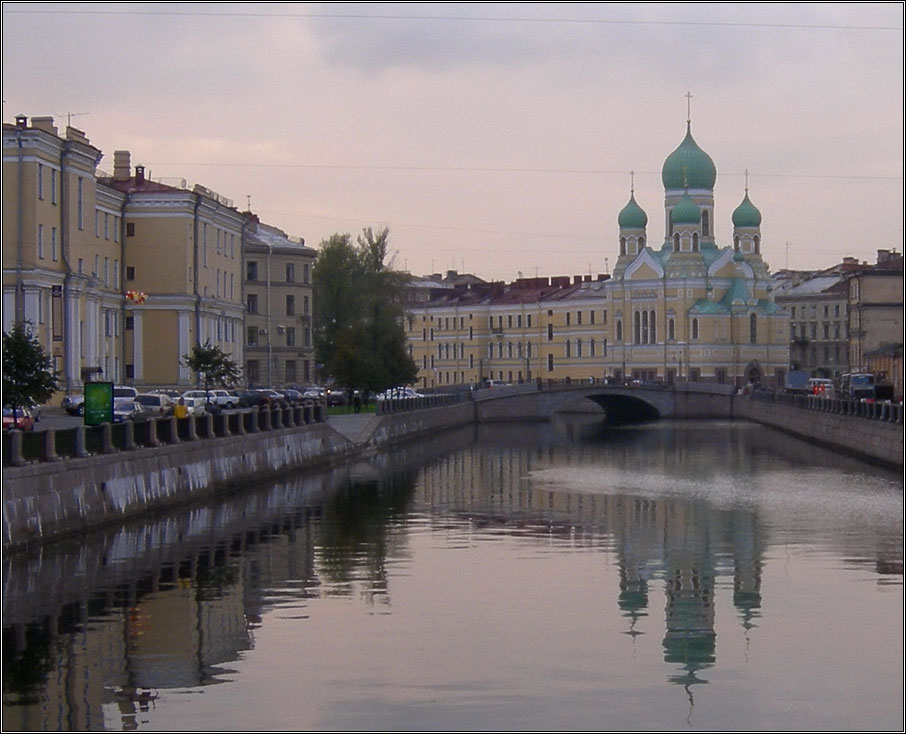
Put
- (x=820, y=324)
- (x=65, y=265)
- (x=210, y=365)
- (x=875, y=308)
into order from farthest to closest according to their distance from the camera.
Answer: (x=820, y=324)
(x=875, y=308)
(x=210, y=365)
(x=65, y=265)

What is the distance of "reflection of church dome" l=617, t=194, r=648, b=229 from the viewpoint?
129m

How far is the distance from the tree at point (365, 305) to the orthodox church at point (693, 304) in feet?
109

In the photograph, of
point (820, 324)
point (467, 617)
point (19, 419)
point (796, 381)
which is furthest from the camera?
point (820, 324)

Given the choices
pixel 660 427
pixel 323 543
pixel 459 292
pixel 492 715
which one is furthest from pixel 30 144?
pixel 459 292

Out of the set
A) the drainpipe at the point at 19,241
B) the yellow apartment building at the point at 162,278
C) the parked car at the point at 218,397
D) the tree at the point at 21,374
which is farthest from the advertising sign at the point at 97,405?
the yellow apartment building at the point at 162,278

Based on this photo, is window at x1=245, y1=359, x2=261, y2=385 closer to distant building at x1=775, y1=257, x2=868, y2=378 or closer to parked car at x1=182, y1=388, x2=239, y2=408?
parked car at x1=182, y1=388, x2=239, y2=408

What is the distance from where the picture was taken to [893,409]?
5381 centimetres

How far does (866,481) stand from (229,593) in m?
25.9

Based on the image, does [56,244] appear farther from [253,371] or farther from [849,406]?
[253,371]

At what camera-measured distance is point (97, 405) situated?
3406 cm

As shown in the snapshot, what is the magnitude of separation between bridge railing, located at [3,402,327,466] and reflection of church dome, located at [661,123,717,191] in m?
73.9

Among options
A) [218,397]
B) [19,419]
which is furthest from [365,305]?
[19,419]

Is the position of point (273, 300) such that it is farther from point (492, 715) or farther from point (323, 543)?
point (492, 715)

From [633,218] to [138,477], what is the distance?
96916mm
